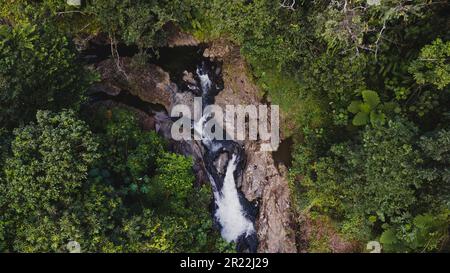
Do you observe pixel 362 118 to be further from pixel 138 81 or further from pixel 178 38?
pixel 138 81

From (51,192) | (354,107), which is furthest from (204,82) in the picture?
(51,192)

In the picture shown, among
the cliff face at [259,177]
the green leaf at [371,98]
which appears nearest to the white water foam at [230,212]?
the cliff face at [259,177]

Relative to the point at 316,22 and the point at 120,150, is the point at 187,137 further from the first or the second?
the point at 316,22

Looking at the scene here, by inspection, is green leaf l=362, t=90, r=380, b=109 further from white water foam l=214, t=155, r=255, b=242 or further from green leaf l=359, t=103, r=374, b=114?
white water foam l=214, t=155, r=255, b=242

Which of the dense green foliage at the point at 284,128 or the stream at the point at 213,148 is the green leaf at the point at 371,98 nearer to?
the dense green foliage at the point at 284,128

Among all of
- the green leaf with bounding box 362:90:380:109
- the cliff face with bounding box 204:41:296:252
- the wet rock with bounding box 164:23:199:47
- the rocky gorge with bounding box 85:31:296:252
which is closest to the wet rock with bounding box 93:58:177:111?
the rocky gorge with bounding box 85:31:296:252
